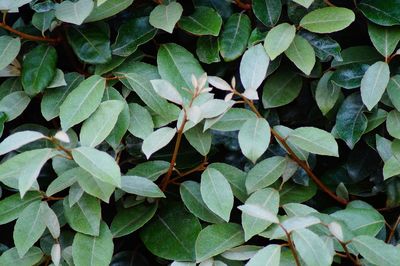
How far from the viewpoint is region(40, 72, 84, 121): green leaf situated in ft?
4.31

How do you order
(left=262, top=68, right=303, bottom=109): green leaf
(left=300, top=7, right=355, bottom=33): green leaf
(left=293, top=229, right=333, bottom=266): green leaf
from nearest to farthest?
1. (left=293, top=229, right=333, bottom=266): green leaf
2. (left=300, top=7, right=355, bottom=33): green leaf
3. (left=262, top=68, right=303, bottom=109): green leaf

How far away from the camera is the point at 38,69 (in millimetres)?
1324

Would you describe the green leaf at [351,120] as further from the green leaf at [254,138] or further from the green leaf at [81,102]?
the green leaf at [81,102]

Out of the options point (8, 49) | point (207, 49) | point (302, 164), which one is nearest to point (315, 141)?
point (302, 164)

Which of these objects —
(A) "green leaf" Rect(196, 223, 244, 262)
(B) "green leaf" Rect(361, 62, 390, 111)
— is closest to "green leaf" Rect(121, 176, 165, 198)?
(A) "green leaf" Rect(196, 223, 244, 262)

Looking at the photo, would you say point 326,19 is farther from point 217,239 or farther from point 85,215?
point 85,215

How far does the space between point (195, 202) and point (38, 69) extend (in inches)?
17.8

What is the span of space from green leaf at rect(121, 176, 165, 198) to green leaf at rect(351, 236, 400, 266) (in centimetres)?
38

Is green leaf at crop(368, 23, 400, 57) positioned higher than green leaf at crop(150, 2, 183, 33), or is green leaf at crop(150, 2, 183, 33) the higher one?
green leaf at crop(150, 2, 183, 33)

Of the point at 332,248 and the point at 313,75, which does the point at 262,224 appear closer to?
the point at 332,248

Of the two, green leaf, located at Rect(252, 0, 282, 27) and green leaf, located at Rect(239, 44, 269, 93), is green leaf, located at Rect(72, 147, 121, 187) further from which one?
green leaf, located at Rect(252, 0, 282, 27)

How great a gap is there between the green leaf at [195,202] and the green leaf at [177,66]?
0.67 feet

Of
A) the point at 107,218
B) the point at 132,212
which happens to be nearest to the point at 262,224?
the point at 132,212

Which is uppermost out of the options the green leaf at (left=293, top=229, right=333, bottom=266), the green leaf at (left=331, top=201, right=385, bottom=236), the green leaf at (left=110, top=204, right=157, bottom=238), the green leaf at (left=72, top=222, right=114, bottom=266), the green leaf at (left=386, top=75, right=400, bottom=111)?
the green leaf at (left=386, top=75, right=400, bottom=111)
